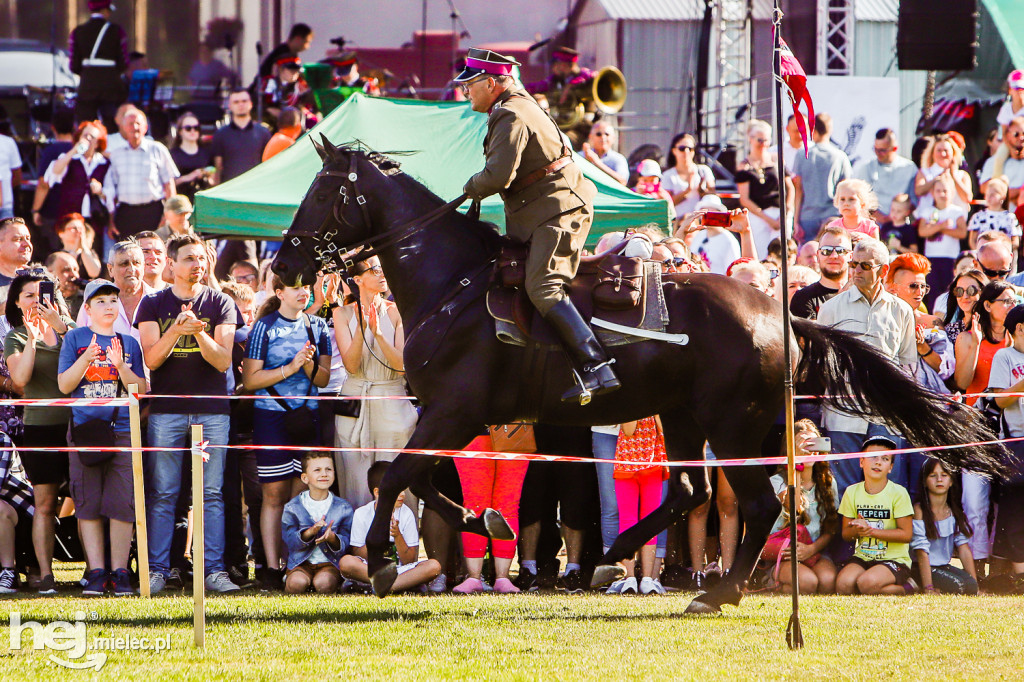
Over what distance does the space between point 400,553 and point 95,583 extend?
206 cm

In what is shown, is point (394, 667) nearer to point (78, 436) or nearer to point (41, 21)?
point (78, 436)

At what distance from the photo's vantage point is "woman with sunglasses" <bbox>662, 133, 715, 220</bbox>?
1375 cm

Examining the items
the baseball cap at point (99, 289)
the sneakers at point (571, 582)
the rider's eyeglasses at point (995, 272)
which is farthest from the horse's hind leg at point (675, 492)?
the rider's eyeglasses at point (995, 272)

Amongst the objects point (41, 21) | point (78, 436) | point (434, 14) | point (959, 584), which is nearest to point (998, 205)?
point (959, 584)

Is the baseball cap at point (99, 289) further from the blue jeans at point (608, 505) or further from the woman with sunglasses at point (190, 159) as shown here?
the woman with sunglasses at point (190, 159)

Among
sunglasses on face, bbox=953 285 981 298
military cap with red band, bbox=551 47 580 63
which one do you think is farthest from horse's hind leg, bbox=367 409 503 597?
military cap with red band, bbox=551 47 580 63

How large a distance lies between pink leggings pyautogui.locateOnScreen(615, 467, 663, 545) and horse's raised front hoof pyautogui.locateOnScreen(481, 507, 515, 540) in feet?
5.46

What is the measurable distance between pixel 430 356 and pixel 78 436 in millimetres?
2947

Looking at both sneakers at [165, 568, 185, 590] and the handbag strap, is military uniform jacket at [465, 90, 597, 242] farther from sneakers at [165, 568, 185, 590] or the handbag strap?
sneakers at [165, 568, 185, 590]

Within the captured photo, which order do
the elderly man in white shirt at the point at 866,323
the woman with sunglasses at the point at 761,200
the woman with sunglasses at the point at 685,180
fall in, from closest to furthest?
the elderly man in white shirt at the point at 866,323 < the woman with sunglasses at the point at 761,200 < the woman with sunglasses at the point at 685,180

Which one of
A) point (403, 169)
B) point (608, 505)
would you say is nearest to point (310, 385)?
point (608, 505)

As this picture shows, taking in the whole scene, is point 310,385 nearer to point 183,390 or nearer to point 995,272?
point 183,390

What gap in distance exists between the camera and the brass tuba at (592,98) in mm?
16297

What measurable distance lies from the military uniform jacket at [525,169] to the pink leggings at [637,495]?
7.69ft
